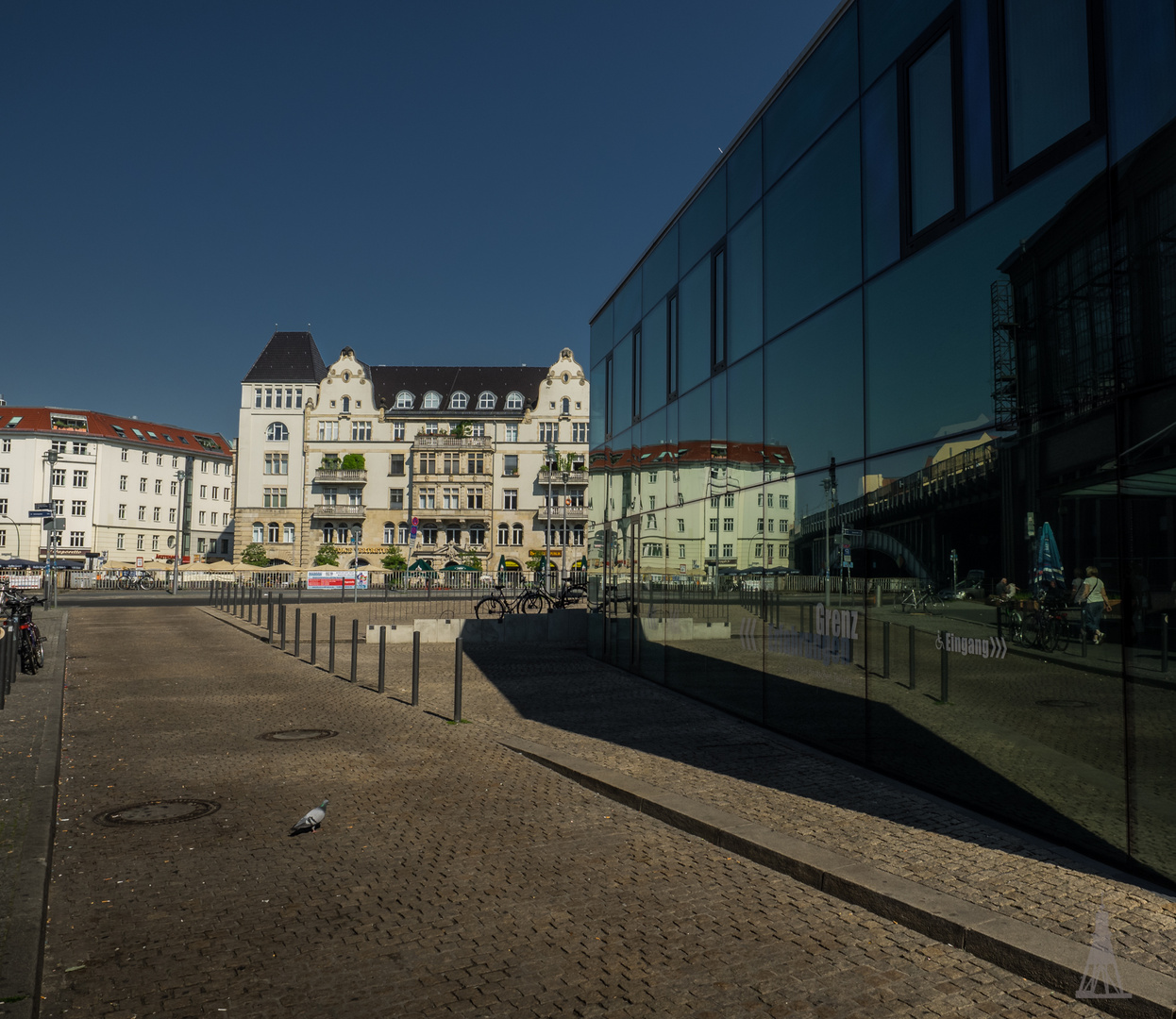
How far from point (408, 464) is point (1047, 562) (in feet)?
274

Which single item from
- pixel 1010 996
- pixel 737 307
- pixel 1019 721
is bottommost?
pixel 1010 996

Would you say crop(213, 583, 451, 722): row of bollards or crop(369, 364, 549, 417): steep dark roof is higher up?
crop(369, 364, 549, 417): steep dark roof

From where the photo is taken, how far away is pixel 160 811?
6.95 meters

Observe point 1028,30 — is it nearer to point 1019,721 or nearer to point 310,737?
point 1019,721

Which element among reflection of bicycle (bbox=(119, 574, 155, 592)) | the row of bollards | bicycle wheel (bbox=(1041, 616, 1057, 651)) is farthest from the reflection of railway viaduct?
reflection of bicycle (bbox=(119, 574, 155, 592))

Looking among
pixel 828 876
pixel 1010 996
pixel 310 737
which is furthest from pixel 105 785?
pixel 1010 996

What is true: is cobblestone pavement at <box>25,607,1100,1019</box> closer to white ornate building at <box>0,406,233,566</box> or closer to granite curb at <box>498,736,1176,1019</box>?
granite curb at <box>498,736,1176,1019</box>

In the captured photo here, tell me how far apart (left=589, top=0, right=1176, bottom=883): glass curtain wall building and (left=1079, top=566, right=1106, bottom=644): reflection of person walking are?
0.02 metres

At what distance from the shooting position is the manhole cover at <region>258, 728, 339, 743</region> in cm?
988

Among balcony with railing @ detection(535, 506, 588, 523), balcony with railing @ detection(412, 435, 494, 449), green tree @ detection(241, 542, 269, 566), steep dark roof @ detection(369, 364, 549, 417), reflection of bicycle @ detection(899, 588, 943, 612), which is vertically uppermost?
steep dark roof @ detection(369, 364, 549, 417)

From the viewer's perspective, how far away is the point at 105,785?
7.77 metres

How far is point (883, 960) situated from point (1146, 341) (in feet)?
12.1

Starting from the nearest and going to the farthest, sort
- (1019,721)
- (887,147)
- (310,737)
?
(1019,721) < (887,147) < (310,737)

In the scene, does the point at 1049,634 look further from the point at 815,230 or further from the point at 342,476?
the point at 342,476
